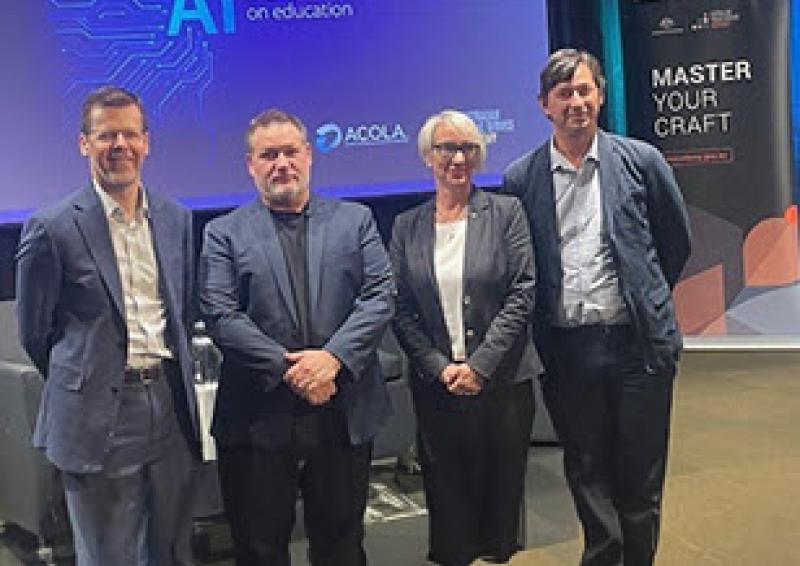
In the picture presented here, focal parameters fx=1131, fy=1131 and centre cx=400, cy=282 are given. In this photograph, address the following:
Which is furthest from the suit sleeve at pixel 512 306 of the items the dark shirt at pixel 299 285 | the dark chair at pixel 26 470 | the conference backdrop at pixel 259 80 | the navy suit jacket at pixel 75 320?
the conference backdrop at pixel 259 80

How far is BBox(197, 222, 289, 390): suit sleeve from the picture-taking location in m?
2.61

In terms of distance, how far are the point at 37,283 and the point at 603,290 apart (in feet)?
4.61

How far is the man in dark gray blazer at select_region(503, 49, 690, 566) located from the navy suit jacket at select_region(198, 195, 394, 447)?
53 centimetres

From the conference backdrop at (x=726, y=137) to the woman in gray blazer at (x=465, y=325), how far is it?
13.7 ft

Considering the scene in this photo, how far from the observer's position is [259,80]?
4.72m

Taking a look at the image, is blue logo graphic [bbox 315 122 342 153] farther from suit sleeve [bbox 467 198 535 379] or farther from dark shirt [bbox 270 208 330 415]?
dark shirt [bbox 270 208 330 415]

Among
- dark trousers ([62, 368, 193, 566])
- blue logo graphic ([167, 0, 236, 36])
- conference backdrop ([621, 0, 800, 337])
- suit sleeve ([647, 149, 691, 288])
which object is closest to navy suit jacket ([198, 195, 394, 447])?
dark trousers ([62, 368, 193, 566])

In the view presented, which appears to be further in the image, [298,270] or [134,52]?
[134,52]

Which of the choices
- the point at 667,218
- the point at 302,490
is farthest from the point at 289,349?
the point at 667,218

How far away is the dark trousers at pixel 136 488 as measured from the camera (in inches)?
100

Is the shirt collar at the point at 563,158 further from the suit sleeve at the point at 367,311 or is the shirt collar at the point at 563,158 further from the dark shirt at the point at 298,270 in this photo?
the dark shirt at the point at 298,270

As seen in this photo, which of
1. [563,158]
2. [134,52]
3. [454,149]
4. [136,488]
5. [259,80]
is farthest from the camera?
[259,80]

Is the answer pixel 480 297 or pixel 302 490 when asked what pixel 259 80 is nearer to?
pixel 480 297

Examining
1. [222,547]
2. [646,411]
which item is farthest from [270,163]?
[222,547]
